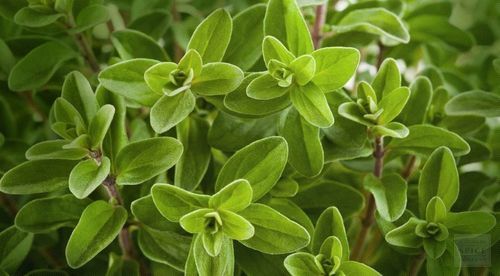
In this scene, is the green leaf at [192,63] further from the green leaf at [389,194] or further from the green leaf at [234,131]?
the green leaf at [389,194]

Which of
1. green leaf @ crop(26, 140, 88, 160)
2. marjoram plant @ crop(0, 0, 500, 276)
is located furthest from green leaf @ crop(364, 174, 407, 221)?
green leaf @ crop(26, 140, 88, 160)

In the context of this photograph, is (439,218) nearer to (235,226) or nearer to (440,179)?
(440,179)

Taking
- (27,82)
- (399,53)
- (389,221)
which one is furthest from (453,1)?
(27,82)

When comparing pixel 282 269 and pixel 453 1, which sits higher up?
pixel 453 1

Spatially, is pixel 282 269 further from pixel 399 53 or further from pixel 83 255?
pixel 399 53

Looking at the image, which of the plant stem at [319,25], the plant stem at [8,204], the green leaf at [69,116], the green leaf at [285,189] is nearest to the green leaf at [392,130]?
the green leaf at [285,189]

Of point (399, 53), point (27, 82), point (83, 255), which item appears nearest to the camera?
point (83, 255)

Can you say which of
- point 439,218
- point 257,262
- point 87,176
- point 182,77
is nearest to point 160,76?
point 182,77
